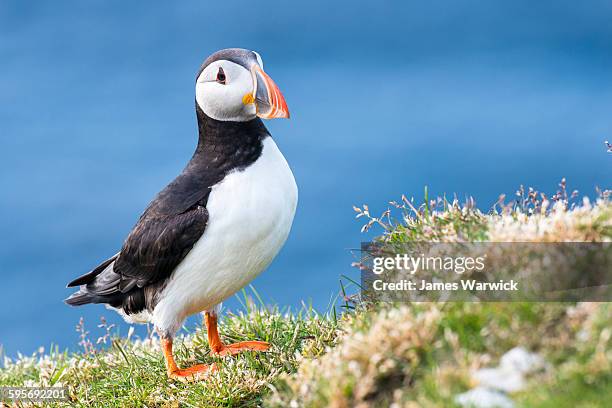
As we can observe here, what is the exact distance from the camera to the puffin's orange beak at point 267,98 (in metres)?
7.32

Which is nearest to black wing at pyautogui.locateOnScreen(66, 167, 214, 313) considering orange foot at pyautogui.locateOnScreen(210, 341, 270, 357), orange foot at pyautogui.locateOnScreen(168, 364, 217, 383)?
orange foot at pyautogui.locateOnScreen(168, 364, 217, 383)

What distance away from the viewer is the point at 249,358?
25.1 ft

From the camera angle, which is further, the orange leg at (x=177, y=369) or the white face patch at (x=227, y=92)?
the orange leg at (x=177, y=369)

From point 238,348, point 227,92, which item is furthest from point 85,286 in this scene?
point 227,92

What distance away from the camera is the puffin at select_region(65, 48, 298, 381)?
293 inches

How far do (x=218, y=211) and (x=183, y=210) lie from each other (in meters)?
0.38

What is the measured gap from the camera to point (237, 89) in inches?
296

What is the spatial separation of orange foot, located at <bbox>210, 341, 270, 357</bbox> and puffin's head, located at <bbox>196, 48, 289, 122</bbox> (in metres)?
2.25

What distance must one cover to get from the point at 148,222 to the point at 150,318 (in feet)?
3.37

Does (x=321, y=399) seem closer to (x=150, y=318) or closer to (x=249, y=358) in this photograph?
(x=249, y=358)

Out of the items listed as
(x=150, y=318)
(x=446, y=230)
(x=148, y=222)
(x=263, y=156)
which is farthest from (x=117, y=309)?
(x=446, y=230)

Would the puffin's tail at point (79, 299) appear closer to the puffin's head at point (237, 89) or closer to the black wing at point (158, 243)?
the black wing at point (158, 243)

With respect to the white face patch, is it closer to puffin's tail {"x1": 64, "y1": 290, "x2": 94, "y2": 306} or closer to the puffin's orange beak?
the puffin's orange beak

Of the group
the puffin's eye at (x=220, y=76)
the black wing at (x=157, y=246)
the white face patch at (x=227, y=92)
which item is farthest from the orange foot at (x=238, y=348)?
the puffin's eye at (x=220, y=76)
